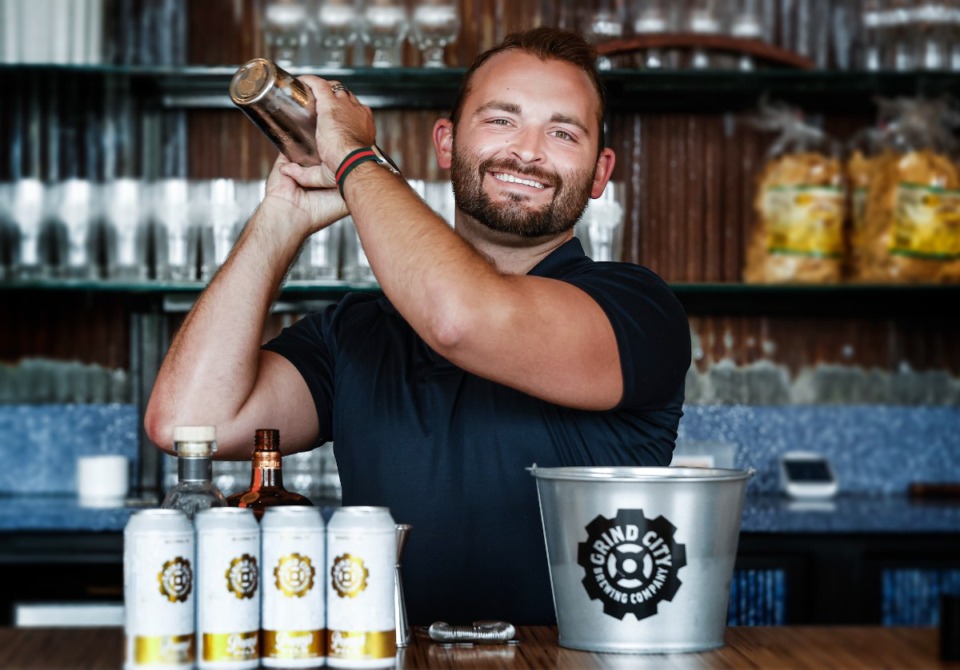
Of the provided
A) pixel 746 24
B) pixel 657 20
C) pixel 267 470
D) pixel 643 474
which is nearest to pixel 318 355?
pixel 267 470

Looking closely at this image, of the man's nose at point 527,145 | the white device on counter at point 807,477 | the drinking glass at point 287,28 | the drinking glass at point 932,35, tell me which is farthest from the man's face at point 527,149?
the drinking glass at point 932,35

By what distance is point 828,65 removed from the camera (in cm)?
273

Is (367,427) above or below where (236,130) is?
below

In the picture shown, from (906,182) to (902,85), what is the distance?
23 cm

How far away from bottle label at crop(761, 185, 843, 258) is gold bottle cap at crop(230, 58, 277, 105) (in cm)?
153

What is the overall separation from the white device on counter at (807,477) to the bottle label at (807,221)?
42cm

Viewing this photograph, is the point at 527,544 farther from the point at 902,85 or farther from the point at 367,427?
the point at 902,85

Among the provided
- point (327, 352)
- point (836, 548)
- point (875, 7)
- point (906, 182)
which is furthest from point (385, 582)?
point (875, 7)

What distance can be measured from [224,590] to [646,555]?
1.01 ft

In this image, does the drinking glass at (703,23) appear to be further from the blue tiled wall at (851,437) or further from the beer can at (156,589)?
the beer can at (156,589)

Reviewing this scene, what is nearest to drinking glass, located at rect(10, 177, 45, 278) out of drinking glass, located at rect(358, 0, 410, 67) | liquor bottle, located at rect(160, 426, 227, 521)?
drinking glass, located at rect(358, 0, 410, 67)

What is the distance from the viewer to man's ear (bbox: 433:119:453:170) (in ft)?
5.20

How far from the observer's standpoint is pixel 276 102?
117 cm

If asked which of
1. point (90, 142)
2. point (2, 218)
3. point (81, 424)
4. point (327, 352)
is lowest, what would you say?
point (81, 424)
